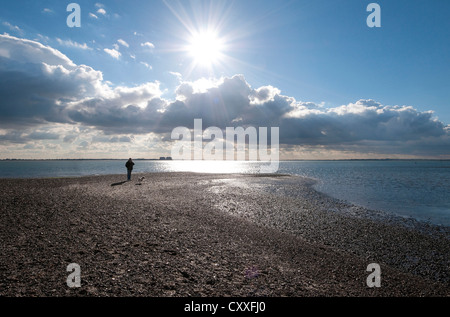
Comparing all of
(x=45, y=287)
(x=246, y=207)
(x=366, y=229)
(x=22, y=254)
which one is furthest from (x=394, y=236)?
(x=22, y=254)

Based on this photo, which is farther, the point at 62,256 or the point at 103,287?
the point at 62,256

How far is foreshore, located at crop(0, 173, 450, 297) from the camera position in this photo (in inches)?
310

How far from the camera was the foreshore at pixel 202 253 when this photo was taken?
7.88 metres

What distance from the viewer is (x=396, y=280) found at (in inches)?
396

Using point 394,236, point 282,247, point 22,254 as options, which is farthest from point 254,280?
point 394,236

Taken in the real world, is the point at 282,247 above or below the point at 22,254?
below

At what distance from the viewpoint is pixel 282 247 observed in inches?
514

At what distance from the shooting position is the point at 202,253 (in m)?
10.9
